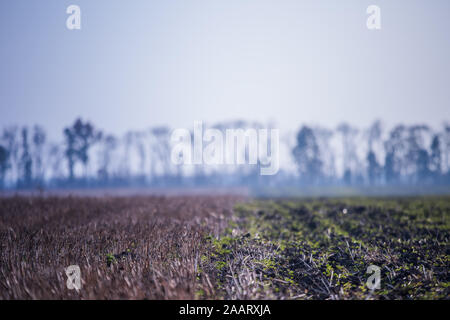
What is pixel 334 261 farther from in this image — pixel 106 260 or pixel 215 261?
pixel 106 260

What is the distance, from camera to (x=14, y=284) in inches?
136

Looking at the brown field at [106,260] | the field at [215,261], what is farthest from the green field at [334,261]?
the brown field at [106,260]

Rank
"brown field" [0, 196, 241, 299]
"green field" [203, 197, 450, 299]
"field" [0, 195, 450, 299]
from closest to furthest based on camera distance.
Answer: "brown field" [0, 196, 241, 299], "field" [0, 195, 450, 299], "green field" [203, 197, 450, 299]

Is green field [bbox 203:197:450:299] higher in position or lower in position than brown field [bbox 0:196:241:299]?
lower

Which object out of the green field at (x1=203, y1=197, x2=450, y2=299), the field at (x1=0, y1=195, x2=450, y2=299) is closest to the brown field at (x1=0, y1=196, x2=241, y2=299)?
the field at (x1=0, y1=195, x2=450, y2=299)

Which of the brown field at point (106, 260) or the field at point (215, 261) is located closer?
the brown field at point (106, 260)

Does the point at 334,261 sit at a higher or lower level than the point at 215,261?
lower

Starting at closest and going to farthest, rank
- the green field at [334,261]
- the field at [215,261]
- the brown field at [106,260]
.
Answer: the brown field at [106,260] < the field at [215,261] < the green field at [334,261]

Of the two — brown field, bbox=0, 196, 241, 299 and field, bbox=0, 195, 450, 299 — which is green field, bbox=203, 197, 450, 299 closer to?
field, bbox=0, 195, 450, 299

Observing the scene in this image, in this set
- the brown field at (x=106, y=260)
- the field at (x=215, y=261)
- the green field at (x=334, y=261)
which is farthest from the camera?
the green field at (x=334, y=261)

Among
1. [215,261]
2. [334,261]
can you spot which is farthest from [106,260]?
[334,261]

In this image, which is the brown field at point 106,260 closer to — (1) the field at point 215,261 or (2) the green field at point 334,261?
(1) the field at point 215,261

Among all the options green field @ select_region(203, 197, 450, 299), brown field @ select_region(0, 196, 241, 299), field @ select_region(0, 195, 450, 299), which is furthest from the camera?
green field @ select_region(203, 197, 450, 299)
